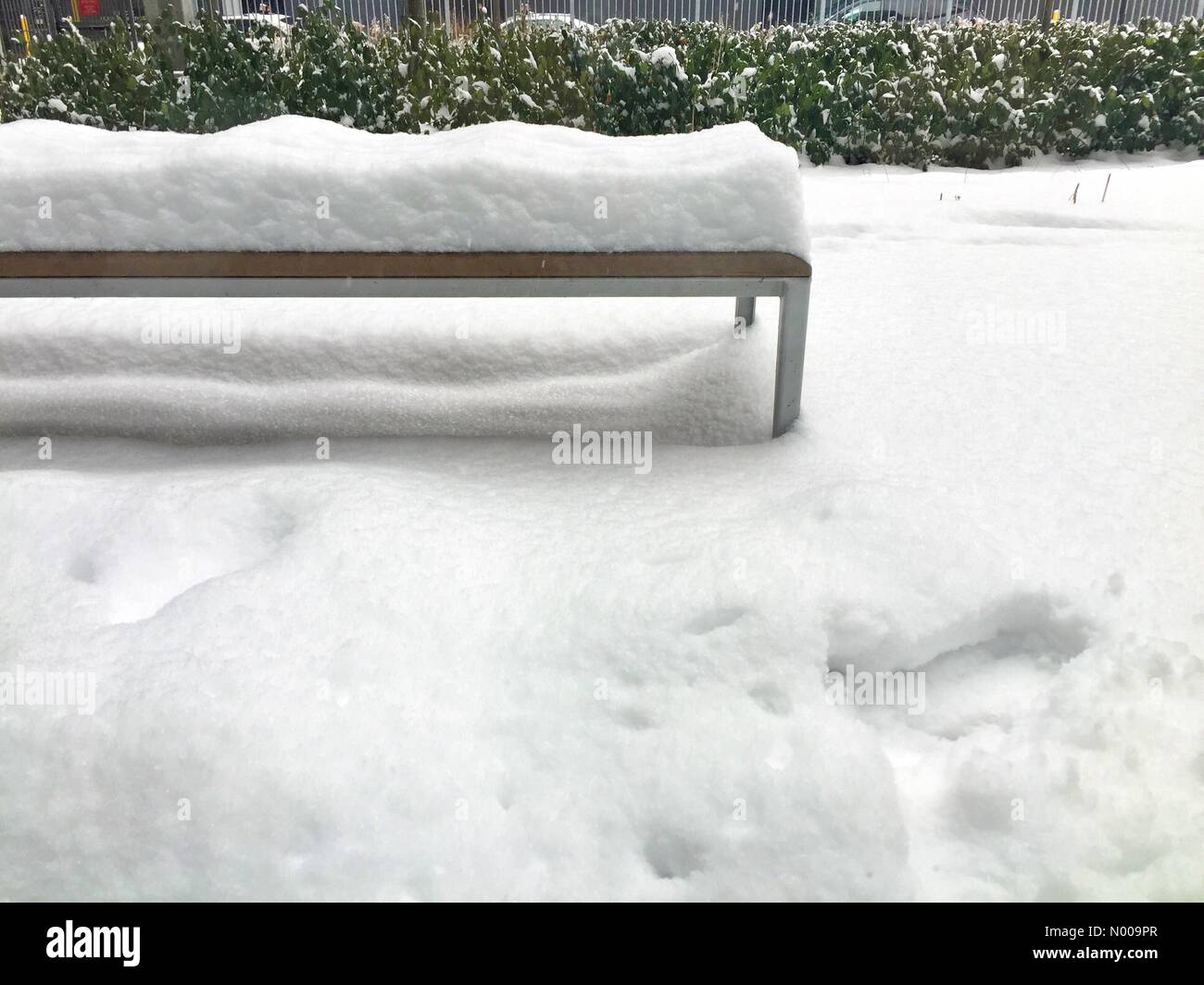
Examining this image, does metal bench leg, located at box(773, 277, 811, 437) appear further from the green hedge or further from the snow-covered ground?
the green hedge

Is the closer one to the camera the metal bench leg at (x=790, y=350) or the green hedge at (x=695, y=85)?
the metal bench leg at (x=790, y=350)

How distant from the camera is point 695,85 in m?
6.25

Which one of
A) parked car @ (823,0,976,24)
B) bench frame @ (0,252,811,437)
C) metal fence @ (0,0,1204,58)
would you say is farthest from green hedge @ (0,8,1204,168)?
parked car @ (823,0,976,24)

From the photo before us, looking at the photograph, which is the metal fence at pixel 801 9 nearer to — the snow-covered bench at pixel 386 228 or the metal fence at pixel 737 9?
the metal fence at pixel 737 9

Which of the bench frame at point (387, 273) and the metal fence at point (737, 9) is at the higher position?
the metal fence at point (737, 9)

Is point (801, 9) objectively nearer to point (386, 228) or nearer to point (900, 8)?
point (900, 8)

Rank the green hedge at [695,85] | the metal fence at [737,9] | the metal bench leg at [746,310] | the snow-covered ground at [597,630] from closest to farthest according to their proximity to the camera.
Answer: the snow-covered ground at [597,630], the metal bench leg at [746,310], the green hedge at [695,85], the metal fence at [737,9]

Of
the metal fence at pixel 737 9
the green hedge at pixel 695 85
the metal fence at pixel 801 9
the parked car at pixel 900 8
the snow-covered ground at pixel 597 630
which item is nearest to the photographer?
the snow-covered ground at pixel 597 630

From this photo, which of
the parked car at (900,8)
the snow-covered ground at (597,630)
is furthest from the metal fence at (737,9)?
the snow-covered ground at (597,630)

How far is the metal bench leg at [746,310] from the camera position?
117 inches

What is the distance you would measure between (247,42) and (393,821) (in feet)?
23.4

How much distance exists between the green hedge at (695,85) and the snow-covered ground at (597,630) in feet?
13.6
